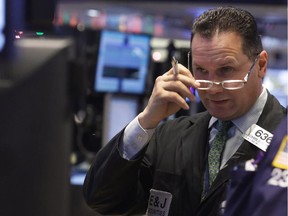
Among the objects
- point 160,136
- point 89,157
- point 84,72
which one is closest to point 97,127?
point 89,157

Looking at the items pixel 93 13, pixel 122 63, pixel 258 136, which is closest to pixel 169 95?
pixel 258 136

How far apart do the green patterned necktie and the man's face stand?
0.06 m

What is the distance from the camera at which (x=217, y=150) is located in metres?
1.81

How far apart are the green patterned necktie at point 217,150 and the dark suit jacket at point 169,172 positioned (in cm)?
3

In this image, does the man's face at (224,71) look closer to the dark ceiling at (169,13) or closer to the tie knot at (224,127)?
the tie knot at (224,127)

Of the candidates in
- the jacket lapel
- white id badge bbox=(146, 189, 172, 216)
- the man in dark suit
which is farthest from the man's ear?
white id badge bbox=(146, 189, 172, 216)

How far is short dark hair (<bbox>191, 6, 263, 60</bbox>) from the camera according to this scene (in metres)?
1.77

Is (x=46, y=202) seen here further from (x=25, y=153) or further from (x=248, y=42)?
(x=248, y=42)

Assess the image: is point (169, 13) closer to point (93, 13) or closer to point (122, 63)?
point (93, 13)

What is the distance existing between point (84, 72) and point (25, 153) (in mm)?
203

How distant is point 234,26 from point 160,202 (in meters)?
0.61

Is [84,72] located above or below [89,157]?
above

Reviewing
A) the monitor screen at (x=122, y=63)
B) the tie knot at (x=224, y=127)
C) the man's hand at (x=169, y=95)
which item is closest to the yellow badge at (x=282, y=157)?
the man's hand at (x=169, y=95)

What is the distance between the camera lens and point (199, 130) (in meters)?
1.93
